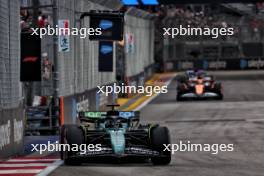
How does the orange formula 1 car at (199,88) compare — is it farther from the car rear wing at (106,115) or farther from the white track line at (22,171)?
the white track line at (22,171)

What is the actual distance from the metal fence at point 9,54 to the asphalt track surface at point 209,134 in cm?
246

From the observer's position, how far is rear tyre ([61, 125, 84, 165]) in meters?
14.9

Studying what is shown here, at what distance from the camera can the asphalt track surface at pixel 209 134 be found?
13.9 metres

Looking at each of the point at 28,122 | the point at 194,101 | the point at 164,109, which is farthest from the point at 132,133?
the point at 194,101

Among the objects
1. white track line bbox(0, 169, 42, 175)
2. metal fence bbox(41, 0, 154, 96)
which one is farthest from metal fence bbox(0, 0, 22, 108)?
metal fence bbox(41, 0, 154, 96)

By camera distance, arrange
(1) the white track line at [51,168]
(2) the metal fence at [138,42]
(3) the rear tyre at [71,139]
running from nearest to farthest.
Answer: (1) the white track line at [51,168] < (3) the rear tyre at [71,139] < (2) the metal fence at [138,42]

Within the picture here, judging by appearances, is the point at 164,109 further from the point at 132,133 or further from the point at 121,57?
the point at 132,133

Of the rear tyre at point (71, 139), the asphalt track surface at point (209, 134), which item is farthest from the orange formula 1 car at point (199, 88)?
the rear tyre at point (71, 139)

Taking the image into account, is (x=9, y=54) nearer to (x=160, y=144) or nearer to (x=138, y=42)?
(x=160, y=144)

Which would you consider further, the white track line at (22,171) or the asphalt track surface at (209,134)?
the white track line at (22,171)

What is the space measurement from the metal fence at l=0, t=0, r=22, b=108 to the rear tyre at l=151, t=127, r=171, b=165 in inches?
111

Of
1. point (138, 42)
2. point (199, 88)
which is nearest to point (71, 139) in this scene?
point (199, 88)

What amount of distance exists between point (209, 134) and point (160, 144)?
22.9 ft

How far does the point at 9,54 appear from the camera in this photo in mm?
17047
